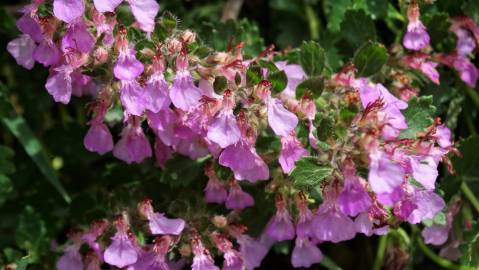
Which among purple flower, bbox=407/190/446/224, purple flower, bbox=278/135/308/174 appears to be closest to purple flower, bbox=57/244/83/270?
purple flower, bbox=278/135/308/174

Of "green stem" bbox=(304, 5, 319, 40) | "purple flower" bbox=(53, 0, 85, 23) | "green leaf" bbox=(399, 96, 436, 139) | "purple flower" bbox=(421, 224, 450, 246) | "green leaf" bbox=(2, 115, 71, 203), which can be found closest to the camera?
"purple flower" bbox=(53, 0, 85, 23)

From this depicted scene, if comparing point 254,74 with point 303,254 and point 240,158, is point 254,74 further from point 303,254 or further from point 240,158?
point 303,254

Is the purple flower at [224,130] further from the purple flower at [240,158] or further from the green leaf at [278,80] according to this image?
the green leaf at [278,80]

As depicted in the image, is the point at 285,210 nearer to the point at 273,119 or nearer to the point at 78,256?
the point at 273,119

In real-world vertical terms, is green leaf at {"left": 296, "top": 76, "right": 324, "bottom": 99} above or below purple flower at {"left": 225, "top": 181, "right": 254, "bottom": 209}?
above

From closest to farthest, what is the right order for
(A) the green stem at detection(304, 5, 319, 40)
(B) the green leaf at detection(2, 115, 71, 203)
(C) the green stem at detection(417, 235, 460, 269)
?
(C) the green stem at detection(417, 235, 460, 269), (B) the green leaf at detection(2, 115, 71, 203), (A) the green stem at detection(304, 5, 319, 40)

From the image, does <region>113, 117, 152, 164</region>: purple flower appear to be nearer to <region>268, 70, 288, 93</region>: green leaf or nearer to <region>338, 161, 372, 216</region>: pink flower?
<region>268, 70, 288, 93</region>: green leaf
